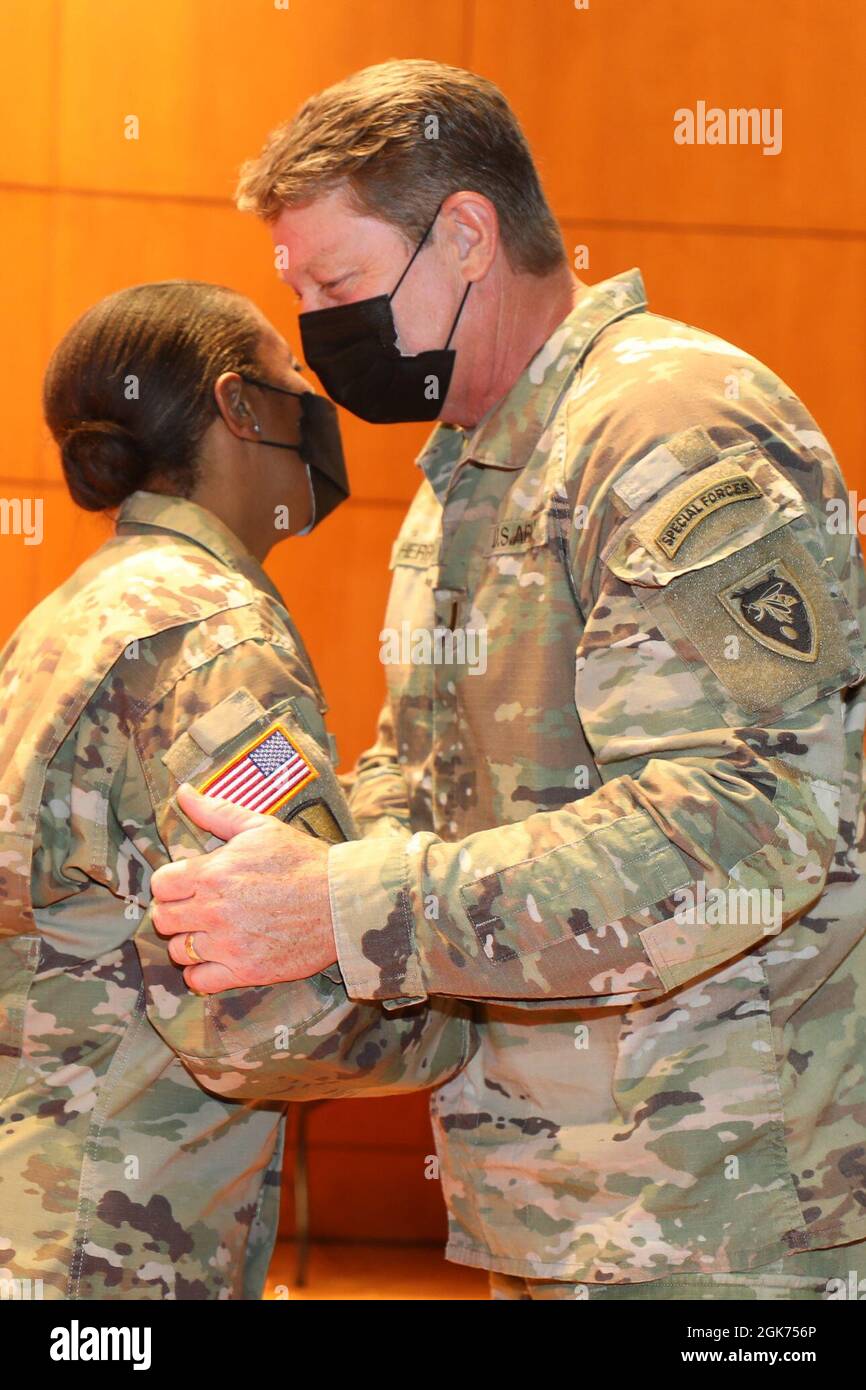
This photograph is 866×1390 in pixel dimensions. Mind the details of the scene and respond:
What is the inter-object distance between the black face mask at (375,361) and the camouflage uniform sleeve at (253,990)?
1.18 feet

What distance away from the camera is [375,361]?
164 centimetres

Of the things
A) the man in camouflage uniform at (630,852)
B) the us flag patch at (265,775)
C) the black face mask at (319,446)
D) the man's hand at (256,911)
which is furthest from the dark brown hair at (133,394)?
the man's hand at (256,911)

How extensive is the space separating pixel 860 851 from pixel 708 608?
375mm

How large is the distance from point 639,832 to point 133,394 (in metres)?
0.94

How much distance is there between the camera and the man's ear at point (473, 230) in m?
1.57

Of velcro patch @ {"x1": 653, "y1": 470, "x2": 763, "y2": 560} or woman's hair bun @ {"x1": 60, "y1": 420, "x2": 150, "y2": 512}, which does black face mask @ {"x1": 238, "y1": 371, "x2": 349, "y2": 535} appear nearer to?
woman's hair bun @ {"x1": 60, "y1": 420, "x2": 150, "y2": 512}

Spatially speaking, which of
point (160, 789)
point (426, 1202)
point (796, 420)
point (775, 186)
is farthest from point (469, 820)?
point (775, 186)

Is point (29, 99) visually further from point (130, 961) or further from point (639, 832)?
point (639, 832)

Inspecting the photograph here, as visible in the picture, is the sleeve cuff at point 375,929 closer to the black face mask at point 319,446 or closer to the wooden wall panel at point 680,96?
the black face mask at point 319,446

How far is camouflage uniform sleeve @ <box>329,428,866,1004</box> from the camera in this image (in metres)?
1.19

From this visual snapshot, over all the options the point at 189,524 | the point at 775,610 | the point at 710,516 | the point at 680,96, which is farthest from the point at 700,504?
the point at 680,96

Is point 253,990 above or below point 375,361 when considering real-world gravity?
below

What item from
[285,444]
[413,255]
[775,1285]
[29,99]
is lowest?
[775,1285]
